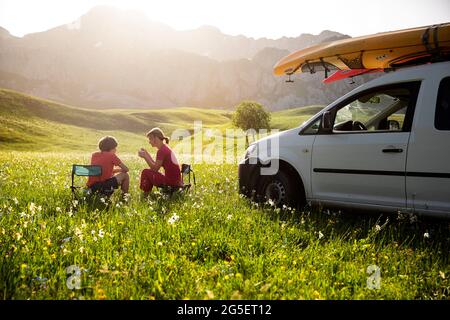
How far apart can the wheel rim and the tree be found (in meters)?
54.2

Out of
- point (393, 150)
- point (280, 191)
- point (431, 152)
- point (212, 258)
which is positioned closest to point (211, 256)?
point (212, 258)

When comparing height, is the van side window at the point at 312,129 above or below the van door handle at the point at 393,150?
above

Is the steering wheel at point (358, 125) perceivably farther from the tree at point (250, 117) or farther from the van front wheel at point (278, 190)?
the tree at point (250, 117)

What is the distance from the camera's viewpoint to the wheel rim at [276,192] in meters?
7.12

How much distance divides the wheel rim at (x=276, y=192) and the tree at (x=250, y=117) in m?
54.2

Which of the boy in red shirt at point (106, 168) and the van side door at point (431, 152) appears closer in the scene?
the van side door at point (431, 152)

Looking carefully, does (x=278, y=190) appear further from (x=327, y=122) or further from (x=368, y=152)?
(x=368, y=152)

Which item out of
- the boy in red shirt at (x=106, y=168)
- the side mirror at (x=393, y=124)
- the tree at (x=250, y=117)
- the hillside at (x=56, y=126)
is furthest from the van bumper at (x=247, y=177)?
the tree at (x=250, y=117)

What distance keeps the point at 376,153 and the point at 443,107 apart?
3.72 feet

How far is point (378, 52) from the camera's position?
751 centimetres

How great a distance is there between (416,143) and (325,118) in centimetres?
153

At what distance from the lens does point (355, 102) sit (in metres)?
6.77

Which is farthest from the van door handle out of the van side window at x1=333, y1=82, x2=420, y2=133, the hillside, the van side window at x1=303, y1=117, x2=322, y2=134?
the hillside

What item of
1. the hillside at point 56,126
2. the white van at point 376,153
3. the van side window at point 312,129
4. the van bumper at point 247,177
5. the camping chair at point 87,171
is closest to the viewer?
the white van at point 376,153
